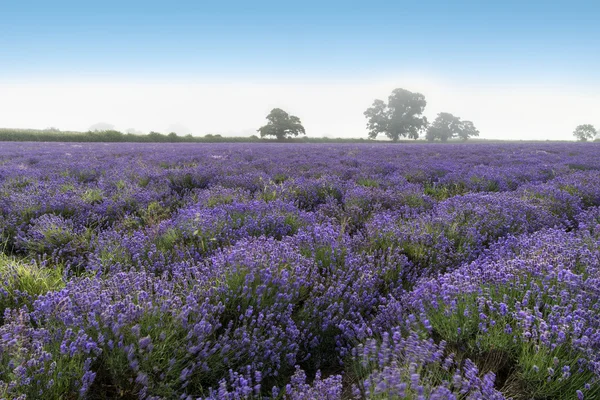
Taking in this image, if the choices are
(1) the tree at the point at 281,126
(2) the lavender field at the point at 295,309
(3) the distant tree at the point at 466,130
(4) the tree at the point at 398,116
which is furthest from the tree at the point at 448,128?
(2) the lavender field at the point at 295,309

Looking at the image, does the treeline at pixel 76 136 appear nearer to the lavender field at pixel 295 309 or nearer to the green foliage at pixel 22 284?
the lavender field at pixel 295 309

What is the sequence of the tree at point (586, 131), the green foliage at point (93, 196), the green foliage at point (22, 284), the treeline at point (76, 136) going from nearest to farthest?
the green foliage at point (22, 284) → the green foliage at point (93, 196) → the treeline at point (76, 136) → the tree at point (586, 131)

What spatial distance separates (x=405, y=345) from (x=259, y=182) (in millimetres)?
4588

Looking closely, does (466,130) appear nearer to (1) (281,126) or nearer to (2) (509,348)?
(1) (281,126)

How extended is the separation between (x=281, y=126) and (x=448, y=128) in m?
36.6

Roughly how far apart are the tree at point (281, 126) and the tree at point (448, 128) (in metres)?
29.0

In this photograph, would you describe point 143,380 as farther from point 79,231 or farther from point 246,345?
point 79,231

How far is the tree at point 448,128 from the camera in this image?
2400 inches

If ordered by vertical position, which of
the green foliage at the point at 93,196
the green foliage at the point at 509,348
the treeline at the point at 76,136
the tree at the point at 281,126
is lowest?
the green foliage at the point at 509,348

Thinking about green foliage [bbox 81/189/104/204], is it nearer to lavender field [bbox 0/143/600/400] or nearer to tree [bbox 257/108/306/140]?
lavender field [bbox 0/143/600/400]

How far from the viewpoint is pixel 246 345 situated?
1.83 metres

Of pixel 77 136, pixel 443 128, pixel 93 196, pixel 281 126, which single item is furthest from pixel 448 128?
pixel 93 196

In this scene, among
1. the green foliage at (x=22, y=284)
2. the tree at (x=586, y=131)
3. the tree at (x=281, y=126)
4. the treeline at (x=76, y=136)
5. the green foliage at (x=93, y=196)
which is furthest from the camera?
the tree at (x=586, y=131)

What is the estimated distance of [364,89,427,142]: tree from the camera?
50516 mm
